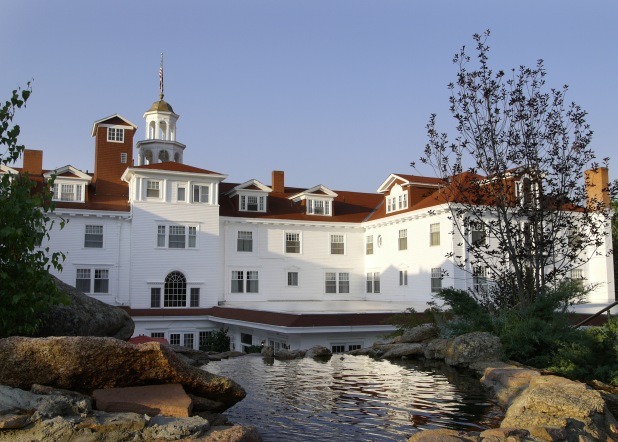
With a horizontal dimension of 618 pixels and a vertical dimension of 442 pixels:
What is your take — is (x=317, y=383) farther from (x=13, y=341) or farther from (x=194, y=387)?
(x=13, y=341)

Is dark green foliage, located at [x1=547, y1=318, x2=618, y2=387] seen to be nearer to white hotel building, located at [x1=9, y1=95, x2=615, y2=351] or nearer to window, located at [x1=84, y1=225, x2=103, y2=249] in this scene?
white hotel building, located at [x1=9, y1=95, x2=615, y2=351]

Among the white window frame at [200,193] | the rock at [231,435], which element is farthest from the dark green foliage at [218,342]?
the rock at [231,435]

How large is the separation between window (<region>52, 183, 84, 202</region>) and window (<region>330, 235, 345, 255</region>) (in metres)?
17.6

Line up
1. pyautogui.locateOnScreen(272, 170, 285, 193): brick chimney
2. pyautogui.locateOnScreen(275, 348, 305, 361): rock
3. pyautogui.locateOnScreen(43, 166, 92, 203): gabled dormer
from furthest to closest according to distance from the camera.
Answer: pyautogui.locateOnScreen(272, 170, 285, 193): brick chimney < pyautogui.locateOnScreen(43, 166, 92, 203): gabled dormer < pyautogui.locateOnScreen(275, 348, 305, 361): rock

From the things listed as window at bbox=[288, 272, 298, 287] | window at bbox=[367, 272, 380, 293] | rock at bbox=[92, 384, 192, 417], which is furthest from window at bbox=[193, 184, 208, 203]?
rock at bbox=[92, 384, 192, 417]

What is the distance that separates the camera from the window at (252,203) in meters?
43.4

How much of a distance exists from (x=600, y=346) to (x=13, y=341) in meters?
11.1

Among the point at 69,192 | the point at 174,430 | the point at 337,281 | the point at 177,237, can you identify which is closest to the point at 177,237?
the point at 177,237

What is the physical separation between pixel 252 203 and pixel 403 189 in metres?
10.9

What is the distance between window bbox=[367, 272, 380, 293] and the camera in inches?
1706

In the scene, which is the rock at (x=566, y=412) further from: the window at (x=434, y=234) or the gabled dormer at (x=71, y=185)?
the gabled dormer at (x=71, y=185)

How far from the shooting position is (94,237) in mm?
38562

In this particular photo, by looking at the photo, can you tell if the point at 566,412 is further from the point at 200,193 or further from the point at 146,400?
the point at 200,193

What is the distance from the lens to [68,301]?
9117 mm
